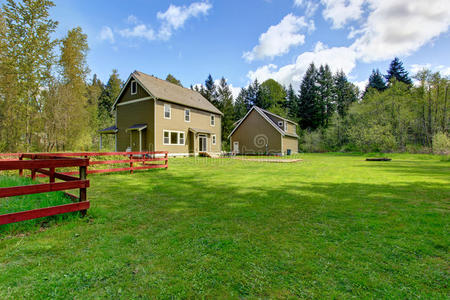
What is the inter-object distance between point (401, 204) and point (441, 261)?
9.06 ft

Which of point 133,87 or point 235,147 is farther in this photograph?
point 235,147

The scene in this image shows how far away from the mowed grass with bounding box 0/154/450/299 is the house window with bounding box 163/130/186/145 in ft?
51.2

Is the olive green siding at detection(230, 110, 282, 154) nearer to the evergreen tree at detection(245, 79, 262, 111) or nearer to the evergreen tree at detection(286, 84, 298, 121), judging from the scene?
the evergreen tree at detection(286, 84, 298, 121)

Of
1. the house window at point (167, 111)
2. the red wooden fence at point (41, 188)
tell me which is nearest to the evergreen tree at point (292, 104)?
the house window at point (167, 111)

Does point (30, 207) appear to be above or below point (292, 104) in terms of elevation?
below

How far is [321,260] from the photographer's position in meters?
2.38

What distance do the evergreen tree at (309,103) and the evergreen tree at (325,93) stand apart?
4.49 ft

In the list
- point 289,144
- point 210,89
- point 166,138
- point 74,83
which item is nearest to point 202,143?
point 166,138

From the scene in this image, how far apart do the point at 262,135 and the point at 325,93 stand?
95.0ft

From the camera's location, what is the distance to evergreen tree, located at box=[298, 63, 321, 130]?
43.7 m

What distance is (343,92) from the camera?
48156mm

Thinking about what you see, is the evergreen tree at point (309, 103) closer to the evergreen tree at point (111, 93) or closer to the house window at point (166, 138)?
the house window at point (166, 138)

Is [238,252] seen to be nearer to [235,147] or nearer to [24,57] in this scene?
[24,57]

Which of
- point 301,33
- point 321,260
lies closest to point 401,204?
point 321,260
